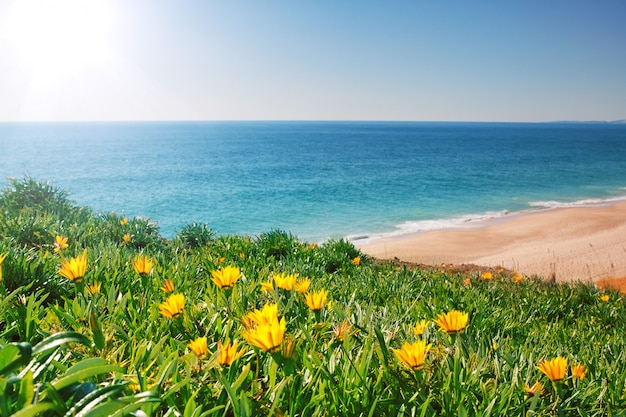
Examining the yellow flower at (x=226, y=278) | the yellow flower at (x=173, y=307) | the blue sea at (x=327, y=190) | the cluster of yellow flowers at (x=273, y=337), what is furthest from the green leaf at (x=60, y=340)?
the blue sea at (x=327, y=190)

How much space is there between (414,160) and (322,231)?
4768 cm

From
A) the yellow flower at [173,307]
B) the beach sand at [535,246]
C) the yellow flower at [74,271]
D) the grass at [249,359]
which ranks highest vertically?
the yellow flower at [74,271]

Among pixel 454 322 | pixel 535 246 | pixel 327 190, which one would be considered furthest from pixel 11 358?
pixel 327 190

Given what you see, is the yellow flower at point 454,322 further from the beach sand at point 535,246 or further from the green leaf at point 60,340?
the beach sand at point 535,246

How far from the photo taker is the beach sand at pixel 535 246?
587 inches

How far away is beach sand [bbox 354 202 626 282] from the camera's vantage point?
14.9 meters

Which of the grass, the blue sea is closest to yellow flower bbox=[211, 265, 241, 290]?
the grass

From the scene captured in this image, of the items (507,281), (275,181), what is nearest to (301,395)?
(507,281)

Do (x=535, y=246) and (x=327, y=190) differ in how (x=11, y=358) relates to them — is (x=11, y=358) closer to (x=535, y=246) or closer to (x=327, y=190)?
(x=535, y=246)

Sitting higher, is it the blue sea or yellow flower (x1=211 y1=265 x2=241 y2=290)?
yellow flower (x1=211 y1=265 x2=241 y2=290)

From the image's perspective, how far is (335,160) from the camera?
216 ft

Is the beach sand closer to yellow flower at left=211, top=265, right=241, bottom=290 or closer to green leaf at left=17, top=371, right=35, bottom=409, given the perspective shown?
yellow flower at left=211, top=265, right=241, bottom=290

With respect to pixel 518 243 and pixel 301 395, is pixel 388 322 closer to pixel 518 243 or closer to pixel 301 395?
pixel 301 395

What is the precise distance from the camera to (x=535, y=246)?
19.0m
